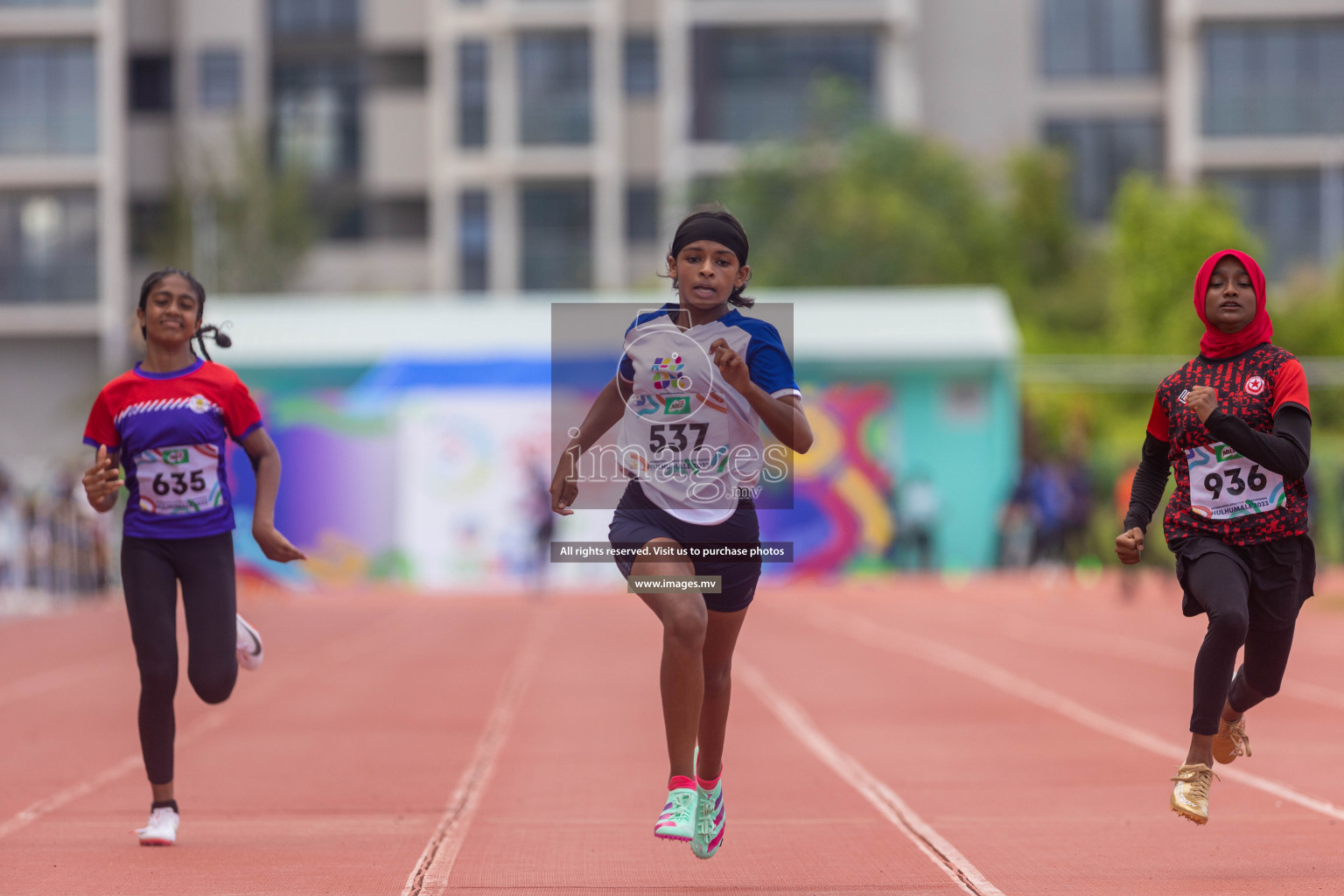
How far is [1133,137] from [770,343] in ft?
161

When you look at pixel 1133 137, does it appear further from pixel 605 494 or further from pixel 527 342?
pixel 605 494

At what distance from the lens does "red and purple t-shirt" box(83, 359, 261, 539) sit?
Answer: 22.8 ft

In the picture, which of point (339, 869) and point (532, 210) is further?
point (532, 210)

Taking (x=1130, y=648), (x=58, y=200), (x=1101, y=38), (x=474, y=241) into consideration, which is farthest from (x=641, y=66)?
(x=1130, y=648)

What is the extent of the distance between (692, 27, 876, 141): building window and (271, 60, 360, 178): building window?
38.9 feet

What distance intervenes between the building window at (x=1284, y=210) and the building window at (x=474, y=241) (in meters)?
19.3

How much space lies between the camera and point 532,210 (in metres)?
50.9

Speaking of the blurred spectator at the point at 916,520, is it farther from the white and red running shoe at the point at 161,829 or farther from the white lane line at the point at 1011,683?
the white and red running shoe at the point at 161,829

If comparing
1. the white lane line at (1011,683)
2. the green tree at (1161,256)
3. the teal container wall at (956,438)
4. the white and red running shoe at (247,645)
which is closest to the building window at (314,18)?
the green tree at (1161,256)

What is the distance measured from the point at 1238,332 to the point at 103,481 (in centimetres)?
388

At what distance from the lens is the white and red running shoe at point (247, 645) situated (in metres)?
7.23

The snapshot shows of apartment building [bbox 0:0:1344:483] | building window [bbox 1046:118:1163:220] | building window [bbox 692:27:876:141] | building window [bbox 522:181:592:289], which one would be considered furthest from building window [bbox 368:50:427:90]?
building window [bbox 1046:118:1163:220]

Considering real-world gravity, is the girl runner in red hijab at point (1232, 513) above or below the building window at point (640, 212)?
below

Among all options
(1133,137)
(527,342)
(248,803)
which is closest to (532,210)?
(1133,137)
